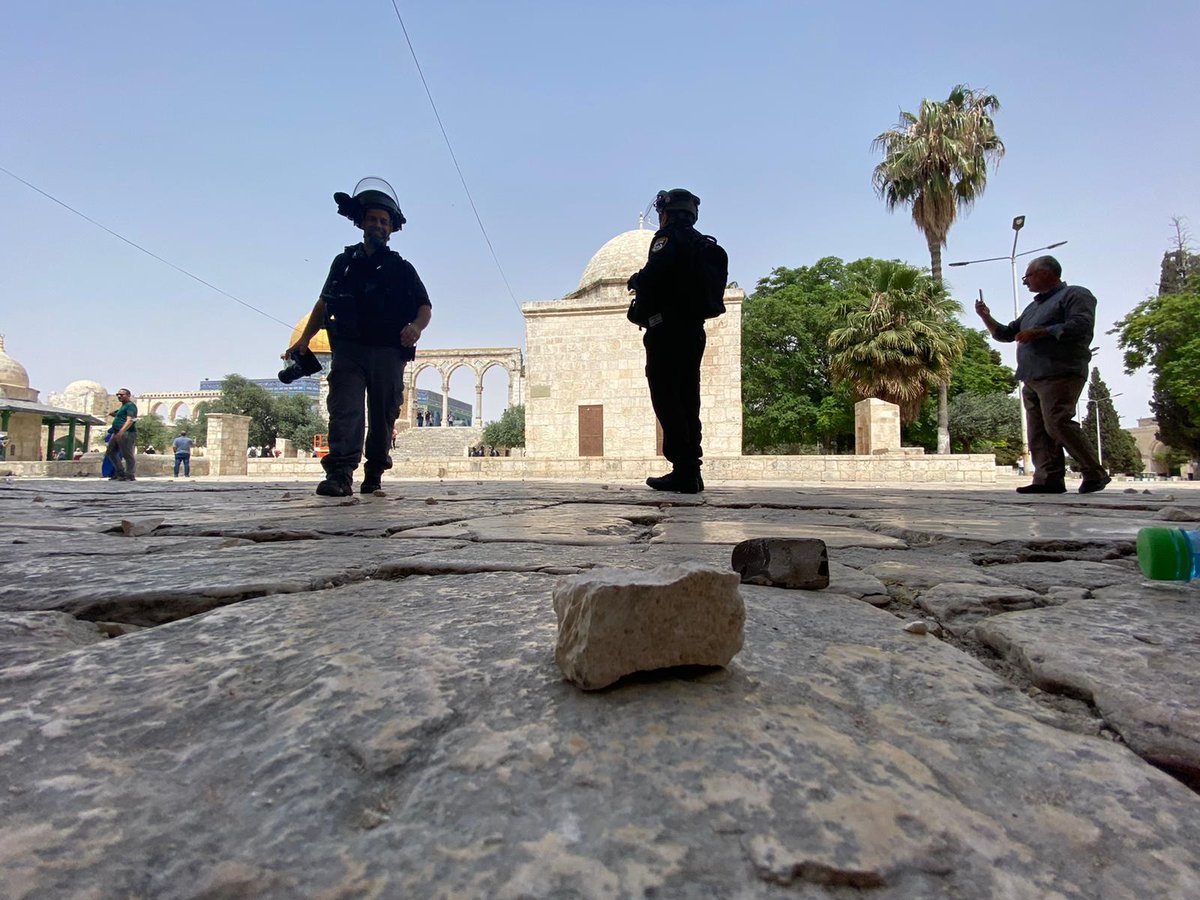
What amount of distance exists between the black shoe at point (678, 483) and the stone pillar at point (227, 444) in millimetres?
16269

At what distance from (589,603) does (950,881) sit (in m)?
0.37

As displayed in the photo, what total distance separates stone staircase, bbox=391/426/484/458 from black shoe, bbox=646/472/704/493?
3188 centimetres

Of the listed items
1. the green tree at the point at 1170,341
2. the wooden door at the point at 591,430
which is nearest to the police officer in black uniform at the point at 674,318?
the wooden door at the point at 591,430

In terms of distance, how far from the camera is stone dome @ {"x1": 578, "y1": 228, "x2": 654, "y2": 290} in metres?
22.1

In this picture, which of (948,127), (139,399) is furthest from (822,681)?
(139,399)

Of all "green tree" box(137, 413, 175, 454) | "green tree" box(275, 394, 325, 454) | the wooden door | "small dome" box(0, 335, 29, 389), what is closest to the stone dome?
the wooden door

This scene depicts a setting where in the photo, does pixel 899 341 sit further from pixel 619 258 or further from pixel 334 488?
pixel 334 488

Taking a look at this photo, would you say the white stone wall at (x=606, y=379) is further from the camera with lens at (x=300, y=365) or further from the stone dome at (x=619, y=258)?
the camera with lens at (x=300, y=365)

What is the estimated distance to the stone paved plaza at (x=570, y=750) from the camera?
1.37 feet

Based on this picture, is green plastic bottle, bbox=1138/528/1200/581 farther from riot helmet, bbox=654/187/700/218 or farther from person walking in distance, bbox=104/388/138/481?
person walking in distance, bbox=104/388/138/481

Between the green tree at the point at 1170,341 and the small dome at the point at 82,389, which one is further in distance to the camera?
the small dome at the point at 82,389

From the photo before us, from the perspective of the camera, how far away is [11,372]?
32.5 m

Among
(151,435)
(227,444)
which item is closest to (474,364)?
(151,435)

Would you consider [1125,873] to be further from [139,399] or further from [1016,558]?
[139,399]
